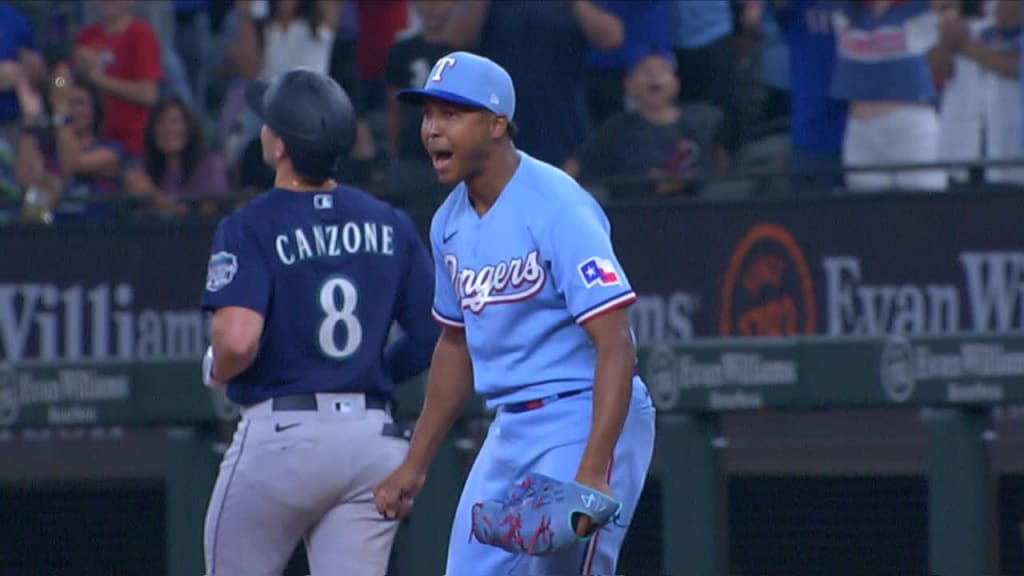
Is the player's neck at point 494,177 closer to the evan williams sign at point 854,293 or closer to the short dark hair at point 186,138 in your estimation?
the evan williams sign at point 854,293

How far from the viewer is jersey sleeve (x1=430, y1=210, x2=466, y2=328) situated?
4.59 m

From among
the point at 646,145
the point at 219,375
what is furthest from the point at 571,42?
the point at 219,375

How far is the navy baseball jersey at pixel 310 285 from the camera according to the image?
4996 mm

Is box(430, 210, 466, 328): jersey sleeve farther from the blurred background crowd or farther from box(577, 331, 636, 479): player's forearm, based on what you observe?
the blurred background crowd

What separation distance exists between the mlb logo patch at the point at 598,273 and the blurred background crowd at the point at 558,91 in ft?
14.0

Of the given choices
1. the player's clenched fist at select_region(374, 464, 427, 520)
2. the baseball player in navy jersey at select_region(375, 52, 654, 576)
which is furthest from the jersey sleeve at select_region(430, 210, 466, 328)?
the player's clenched fist at select_region(374, 464, 427, 520)

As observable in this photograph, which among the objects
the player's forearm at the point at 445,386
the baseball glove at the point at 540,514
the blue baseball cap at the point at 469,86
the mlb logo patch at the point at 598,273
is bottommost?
the baseball glove at the point at 540,514

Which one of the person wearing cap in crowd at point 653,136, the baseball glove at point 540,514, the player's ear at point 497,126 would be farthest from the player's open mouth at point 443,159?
the person wearing cap in crowd at point 653,136

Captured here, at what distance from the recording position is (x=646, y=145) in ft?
30.7

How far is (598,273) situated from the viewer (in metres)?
4.21

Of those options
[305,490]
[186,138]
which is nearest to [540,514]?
[305,490]

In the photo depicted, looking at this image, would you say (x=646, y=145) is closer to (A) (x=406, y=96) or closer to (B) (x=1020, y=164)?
(B) (x=1020, y=164)

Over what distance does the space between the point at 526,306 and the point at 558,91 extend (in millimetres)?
5070

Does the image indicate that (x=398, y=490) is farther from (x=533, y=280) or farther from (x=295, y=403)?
(x=533, y=280)
